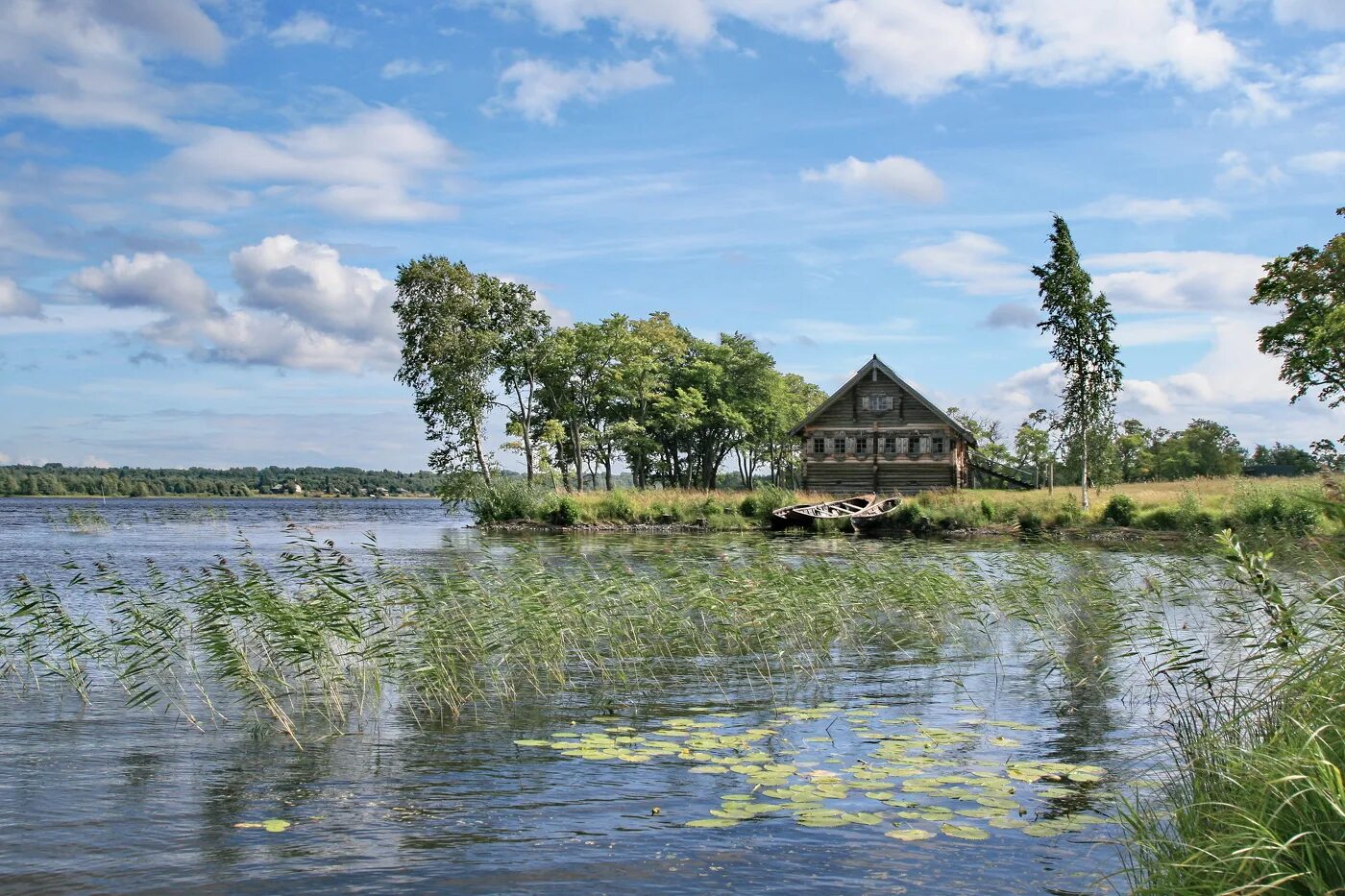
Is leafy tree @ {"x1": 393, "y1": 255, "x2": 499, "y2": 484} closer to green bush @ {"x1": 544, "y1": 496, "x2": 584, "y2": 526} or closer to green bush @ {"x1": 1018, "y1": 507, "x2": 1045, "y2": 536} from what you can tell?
green bush @ {"x1": 544, "y1": 496, "x2": 584, "y2": 526}

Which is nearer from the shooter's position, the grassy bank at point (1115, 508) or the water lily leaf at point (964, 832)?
the water lily leaf at point (964, 832)

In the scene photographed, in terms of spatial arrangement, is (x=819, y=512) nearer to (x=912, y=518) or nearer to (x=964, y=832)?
(x=912, y=518)

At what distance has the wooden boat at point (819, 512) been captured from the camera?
4116 cm

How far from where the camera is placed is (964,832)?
23.5 ft

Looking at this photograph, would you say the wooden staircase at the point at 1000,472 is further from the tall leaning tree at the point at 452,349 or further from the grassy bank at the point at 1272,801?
the grassy bank at the point at 1272,801

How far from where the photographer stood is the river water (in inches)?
261

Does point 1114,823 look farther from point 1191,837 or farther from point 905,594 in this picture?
point 905,594

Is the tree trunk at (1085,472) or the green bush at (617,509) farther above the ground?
the tree trunk at (1085,472)

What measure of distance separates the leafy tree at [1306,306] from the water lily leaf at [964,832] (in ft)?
130

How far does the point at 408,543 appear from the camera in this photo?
36562 mm

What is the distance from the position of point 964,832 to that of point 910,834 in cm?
37

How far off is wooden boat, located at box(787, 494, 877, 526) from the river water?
92.4ft

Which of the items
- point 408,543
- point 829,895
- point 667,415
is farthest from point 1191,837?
point 667,415

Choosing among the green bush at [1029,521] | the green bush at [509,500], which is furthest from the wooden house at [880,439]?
the green bush at [509,500]
